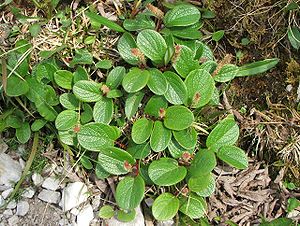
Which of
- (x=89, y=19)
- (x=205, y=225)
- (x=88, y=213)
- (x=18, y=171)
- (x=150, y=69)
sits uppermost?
(x=89, y=19)

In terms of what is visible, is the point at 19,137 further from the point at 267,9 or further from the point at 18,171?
the point at 267,9

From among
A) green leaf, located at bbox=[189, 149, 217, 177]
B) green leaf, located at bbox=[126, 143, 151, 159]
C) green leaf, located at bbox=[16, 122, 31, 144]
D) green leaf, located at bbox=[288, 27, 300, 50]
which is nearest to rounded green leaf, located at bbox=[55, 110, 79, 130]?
green leaf, located at bbox=[16, 122, 31, 144]

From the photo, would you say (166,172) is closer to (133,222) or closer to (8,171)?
(133,222)

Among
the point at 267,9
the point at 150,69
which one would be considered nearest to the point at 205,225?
the point at 150,69

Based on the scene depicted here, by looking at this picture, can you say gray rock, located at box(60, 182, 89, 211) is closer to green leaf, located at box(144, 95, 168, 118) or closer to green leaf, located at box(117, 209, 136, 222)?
green leaf, located at box(117, 209, 136, 222)

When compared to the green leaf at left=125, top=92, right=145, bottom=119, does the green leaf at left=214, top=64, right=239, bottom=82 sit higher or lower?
lower
